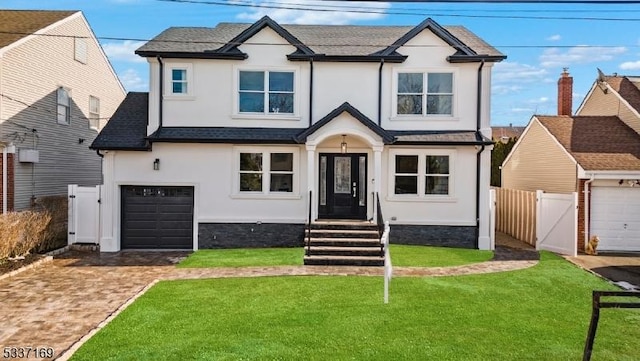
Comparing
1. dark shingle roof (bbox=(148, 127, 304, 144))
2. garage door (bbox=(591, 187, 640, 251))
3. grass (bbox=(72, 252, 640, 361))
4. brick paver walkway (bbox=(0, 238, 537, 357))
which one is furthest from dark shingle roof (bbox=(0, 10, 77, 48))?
garage door (bbox=(591, 187, 640, 251))

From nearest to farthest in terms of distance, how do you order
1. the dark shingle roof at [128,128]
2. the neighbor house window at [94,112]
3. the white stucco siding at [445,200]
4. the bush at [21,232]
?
1. the bush at [21,232]
2. the dark shingle roof at [128,128]
3. the white stucco siding at [445,200]
4. the neighbor house window at [94,112]

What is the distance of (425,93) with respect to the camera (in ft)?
50.5

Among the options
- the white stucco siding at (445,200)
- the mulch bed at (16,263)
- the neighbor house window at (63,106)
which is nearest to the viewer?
the mulch bed at (16,263)

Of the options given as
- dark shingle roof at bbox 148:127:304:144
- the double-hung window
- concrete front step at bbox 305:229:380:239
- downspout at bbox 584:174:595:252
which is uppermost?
dark shingle roof at bbox 148:127:304:144

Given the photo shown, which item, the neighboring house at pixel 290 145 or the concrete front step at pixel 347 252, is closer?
the concrete front step at pixel 347 252

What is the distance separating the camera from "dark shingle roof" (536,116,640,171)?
15498mm

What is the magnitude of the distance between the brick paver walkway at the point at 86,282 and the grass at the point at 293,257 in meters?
0.49

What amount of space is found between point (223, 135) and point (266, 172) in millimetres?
1801

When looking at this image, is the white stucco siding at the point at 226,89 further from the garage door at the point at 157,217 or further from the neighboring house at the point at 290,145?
the garage door at the point at 157,217

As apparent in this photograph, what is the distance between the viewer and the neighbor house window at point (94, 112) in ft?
67.6

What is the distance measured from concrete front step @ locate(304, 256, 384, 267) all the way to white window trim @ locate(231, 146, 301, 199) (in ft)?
10.9

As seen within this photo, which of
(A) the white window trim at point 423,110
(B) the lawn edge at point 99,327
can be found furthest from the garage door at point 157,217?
(A) the white window trim at point 423,110

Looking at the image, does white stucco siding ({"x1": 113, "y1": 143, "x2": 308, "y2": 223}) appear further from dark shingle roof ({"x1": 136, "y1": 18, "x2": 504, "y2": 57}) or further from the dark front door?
dark shingle roof ({"x1": 136, "y1": 18, "x2": 504, "y2": 57})

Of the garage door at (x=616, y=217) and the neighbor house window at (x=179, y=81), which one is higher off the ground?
the neighbor house window at (x=179, y=81)
